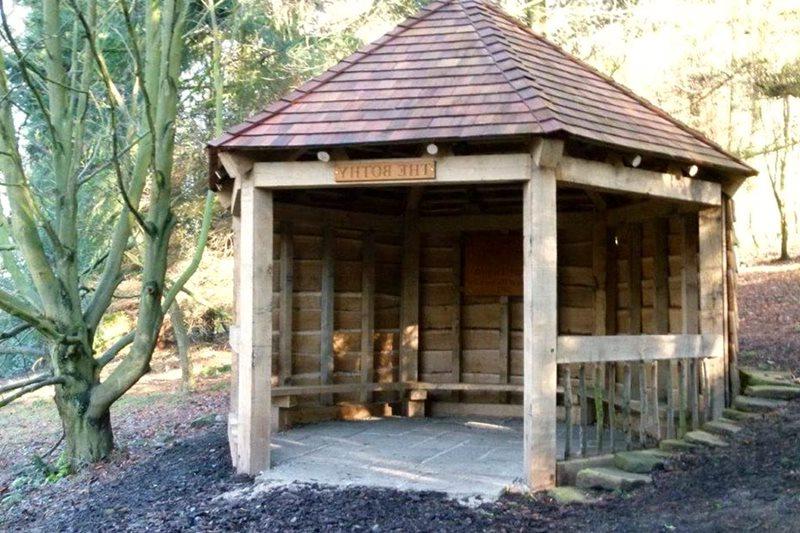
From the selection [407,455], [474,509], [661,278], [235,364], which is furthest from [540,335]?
[235,364]

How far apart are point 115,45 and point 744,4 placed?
11.0m

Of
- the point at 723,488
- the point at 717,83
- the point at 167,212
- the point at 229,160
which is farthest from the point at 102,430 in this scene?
the point at 717,83

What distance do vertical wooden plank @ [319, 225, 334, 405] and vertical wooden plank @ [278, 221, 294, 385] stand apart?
1.30 ft

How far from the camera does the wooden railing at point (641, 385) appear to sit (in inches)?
248

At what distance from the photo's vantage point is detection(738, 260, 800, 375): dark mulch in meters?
10.4

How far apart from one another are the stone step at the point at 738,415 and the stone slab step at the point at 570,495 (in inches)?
100

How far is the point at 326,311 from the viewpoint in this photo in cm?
896

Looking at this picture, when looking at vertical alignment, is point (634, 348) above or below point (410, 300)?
below

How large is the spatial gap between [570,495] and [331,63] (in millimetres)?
10108

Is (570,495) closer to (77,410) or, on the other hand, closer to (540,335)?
(540,335)

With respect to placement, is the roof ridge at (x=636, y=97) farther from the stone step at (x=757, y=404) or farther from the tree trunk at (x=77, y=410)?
the tree trunk at (x=77, y=410)

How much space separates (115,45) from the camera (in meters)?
14.6

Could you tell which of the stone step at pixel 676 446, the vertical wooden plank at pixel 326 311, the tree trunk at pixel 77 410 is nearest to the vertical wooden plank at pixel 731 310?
the stone step at pixel 676 446

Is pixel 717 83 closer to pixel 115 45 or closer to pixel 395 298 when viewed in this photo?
pixel 395 298
